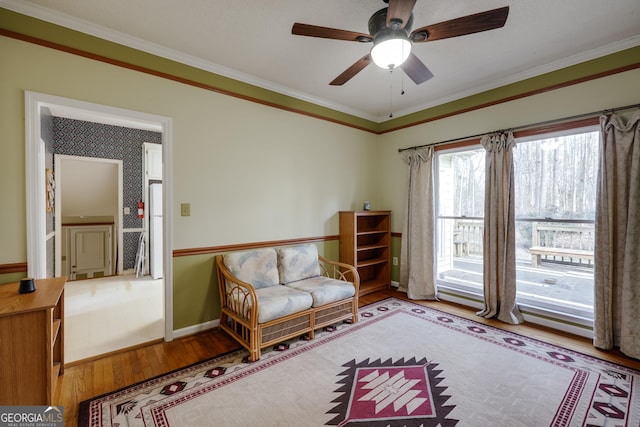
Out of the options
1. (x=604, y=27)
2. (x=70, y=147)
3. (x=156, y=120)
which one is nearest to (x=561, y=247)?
(x=604, y=27)

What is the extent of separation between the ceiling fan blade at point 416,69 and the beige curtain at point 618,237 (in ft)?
5.74

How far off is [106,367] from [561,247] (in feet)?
14.4

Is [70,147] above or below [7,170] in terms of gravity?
above

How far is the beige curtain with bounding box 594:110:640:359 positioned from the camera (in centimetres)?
241

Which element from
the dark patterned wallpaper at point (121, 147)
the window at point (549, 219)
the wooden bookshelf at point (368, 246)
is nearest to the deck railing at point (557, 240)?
the window at point (549, 219)

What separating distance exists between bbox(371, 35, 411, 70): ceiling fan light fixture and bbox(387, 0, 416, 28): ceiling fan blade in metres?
0.10

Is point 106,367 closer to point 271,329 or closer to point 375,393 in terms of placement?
point 271,329

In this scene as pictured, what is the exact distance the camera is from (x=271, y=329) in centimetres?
249

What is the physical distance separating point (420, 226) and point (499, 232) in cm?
102

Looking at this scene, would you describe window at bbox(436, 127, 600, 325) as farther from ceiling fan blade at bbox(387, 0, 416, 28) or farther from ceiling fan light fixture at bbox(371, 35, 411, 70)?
ceiling fan blade at bbox(387, 0, 416, 28)

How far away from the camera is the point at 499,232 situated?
3193 millimetres

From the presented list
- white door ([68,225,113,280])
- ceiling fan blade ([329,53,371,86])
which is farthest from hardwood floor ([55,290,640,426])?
white door ([68,225,113,280])

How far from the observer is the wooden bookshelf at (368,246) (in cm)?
402

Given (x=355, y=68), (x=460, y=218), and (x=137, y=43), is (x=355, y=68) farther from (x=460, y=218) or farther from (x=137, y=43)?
(x=460, y=218)
